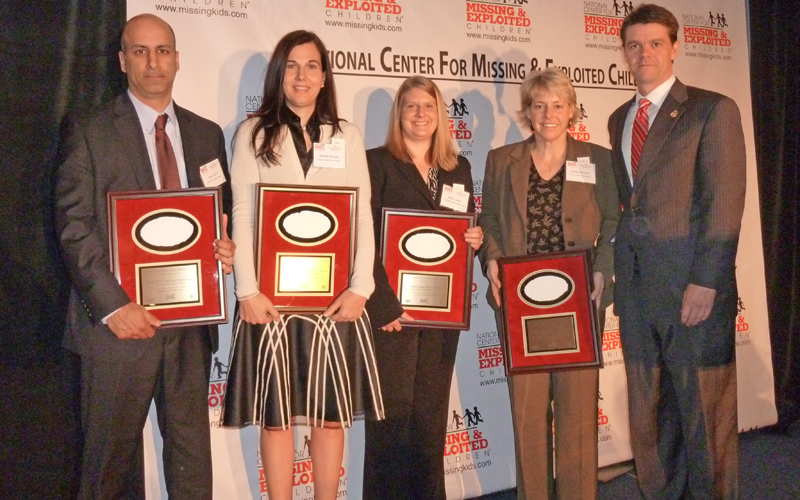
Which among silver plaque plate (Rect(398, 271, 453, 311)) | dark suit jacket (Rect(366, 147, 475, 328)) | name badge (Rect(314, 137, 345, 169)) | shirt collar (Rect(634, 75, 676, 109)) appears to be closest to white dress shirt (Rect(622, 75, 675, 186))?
shirt collar (Rect(634, 75, 676, 109))

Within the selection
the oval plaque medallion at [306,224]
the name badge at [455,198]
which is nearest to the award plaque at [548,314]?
the name badge at [455,198]

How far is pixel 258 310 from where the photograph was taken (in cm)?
233

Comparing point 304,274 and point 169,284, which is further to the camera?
point 304,274

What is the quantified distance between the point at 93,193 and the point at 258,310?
722mm

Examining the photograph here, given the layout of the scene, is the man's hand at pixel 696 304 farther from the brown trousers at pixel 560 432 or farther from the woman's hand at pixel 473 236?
the woman's hand at pixel 473 236

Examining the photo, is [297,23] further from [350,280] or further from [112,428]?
[112,428]

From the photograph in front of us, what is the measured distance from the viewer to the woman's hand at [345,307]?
2.41 m

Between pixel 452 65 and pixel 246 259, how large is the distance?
1.89 metres

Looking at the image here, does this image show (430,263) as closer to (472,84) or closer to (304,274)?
(304,274)

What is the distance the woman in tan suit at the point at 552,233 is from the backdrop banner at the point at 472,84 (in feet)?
1.83

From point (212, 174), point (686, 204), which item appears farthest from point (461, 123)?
point (212, 174)

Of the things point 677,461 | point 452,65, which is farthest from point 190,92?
point 677,461

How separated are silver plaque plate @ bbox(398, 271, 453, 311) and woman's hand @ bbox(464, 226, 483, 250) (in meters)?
0.17

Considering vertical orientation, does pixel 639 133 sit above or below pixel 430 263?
above
